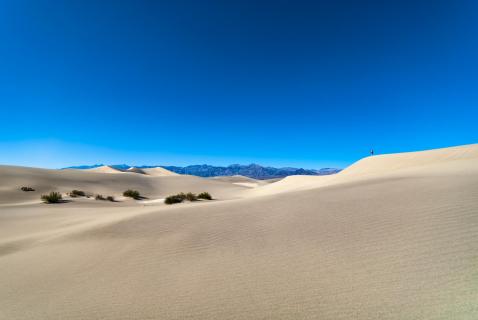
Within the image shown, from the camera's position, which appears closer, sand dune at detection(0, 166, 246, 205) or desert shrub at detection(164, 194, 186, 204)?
desert shrub at detection(164, 194, 186, 204)

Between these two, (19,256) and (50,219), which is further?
(50,219)

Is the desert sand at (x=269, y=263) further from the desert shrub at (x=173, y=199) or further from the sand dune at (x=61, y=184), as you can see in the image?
the sand dune at (x=61, y=184)

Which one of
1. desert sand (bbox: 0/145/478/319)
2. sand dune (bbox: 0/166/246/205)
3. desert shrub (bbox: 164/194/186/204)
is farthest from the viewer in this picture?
sand dune (bbox: 0/166/246/205)

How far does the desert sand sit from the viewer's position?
7.38ft

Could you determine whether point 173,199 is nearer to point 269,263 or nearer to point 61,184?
point 269,263

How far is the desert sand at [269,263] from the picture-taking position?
225 cm

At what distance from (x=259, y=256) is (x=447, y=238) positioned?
2.66 metres

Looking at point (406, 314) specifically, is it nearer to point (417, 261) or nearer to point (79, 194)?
point (417, 261)

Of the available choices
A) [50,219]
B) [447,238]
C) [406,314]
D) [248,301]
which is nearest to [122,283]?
[248,301]

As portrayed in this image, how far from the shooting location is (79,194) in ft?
54.2

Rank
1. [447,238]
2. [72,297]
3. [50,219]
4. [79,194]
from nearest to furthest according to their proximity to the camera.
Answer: [72,297] → [447,238] → [50,219] → [79,194]

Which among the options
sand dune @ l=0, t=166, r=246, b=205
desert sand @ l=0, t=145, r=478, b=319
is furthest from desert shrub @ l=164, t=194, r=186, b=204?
sand dune @ l=0, t=166, r=246, b=205

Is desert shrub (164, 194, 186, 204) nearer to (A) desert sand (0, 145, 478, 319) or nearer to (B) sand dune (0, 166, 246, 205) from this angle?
(A) desert sand (0, 145, 478, 319)

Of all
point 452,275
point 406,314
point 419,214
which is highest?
point 419,214
